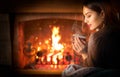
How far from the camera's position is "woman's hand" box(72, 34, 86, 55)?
286 cm

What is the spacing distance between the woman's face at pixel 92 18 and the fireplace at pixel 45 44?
212mm

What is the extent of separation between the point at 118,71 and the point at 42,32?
73 centimetres

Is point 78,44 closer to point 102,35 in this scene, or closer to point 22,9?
point 102,35

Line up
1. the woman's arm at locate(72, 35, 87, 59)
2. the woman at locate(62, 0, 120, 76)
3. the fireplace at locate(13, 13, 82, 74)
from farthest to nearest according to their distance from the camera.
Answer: the fireplace at locate(13, 13, 82, 74), the woman's arm at locate(72, 35, 87, 59), the woman at locate(62, 0, 120, 76)

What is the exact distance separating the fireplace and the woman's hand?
6 centimetres

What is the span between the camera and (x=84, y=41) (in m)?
2.88

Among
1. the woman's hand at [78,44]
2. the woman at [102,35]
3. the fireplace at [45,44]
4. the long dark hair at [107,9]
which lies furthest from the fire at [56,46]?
the long dark hair at [107,9]

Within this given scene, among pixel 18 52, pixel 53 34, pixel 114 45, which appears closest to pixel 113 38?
pixel 114 45

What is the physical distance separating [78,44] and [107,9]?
38cm

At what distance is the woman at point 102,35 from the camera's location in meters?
2.61

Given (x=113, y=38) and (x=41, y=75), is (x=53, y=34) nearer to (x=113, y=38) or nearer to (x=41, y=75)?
(x=41, y=75)

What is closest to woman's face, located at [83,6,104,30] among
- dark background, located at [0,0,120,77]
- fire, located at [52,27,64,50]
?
dark background, located at [0,0,120,77]

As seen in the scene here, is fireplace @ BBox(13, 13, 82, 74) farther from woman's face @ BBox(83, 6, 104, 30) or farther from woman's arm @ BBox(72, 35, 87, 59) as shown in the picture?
woman's face @ BBox(83, 6, 104, 30)

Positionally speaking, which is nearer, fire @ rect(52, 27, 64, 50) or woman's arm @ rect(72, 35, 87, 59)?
woman's arm @ rect(72, 35, 87, 59)
